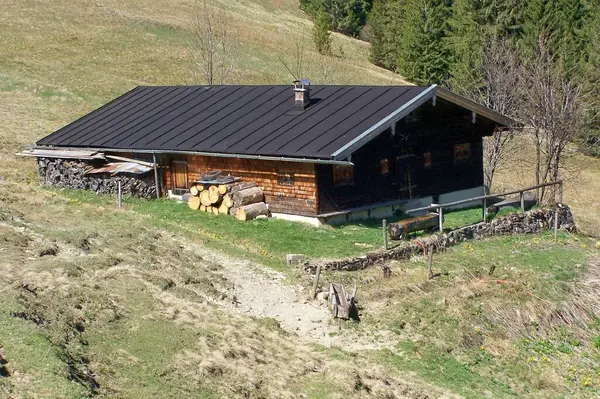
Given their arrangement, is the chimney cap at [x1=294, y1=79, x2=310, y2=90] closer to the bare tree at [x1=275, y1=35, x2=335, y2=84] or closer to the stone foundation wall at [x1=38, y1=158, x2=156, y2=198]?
the stone foundation wall at [x1=38, y1=158, x2=156, y2=198]

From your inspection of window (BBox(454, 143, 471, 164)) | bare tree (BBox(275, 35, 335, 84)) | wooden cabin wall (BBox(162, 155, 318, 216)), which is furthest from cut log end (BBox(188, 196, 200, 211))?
bare tree (BBox(275, 35, 335, 84))

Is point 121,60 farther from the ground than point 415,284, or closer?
farther from the ground

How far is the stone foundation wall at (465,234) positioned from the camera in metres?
24.9

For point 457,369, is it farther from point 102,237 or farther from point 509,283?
point 102,237

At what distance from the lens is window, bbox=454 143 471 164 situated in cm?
3444

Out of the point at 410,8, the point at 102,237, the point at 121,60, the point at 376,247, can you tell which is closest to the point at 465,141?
the point at 376,247

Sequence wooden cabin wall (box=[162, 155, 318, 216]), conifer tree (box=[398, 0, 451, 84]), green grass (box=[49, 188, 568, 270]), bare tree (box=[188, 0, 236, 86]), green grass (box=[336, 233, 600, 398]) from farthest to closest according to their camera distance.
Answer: conifer tree (box=[398, 0, 451, 84]), bare tree (box=[188, 0, 236, 86]), wooden cabin wall (box=[162, 155, 318, 216]), green grass (box=[49, 188, 568, 270]), green grass (box=[336, 233, 600, 398])

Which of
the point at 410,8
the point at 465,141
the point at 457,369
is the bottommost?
the point at 457,369

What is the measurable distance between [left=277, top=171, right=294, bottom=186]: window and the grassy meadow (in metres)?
1.50

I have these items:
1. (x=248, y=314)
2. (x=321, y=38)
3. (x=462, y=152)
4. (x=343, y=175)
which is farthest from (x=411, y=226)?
(x=321, y=38)

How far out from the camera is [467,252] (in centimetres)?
2727

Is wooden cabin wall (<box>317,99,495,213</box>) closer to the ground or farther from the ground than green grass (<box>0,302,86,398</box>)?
farther from the ground

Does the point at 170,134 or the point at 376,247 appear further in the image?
the point at 170,134

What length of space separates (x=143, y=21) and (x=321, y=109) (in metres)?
46.7
